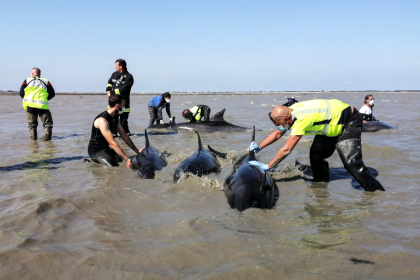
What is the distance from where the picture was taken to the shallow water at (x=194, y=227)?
3670 mm

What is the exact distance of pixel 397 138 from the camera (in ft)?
42.3

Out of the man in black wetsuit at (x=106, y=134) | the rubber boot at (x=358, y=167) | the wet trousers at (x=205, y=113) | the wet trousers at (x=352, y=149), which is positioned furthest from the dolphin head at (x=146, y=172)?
the wet trousers at (x=205, y=113)

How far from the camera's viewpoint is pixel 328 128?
6504mm

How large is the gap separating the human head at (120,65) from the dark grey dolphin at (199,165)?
15.8ft

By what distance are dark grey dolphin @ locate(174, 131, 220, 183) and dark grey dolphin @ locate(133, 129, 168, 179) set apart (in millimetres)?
556

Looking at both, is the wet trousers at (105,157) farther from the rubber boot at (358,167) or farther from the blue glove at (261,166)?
the rubber boot at (358,167)

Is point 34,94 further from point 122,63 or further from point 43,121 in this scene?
point 122,63

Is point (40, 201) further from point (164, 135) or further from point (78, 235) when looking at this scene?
point (164, 135)

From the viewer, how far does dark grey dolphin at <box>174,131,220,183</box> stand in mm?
7383

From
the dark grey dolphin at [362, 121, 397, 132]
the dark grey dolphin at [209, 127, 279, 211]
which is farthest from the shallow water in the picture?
the dark grey dolphin at [362, 121, 397, 132]

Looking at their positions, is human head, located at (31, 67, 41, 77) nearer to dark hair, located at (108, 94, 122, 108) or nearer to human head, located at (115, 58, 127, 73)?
human head, located at (115, 58, 127, 73)

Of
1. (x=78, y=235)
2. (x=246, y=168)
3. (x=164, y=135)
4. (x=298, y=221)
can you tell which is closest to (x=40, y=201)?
(x=78, y=235)

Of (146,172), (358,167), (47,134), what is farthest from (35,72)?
(358,167)

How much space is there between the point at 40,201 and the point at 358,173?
4.92 meters
